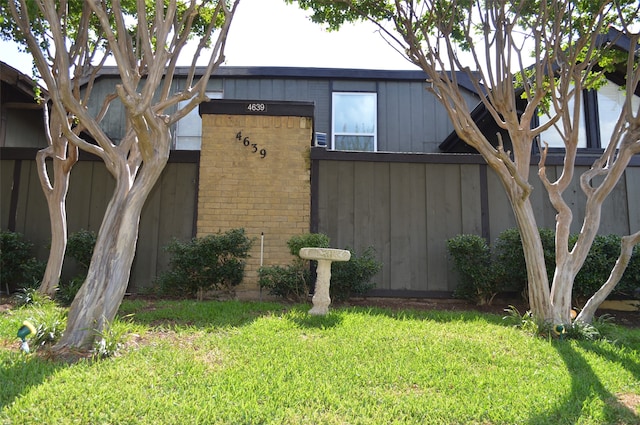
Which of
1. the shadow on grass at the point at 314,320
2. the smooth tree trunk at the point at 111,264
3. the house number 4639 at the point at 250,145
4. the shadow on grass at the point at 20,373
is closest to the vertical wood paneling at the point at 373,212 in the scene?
the house number 4639 at the point at 250,145

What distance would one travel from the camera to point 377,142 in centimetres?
1336

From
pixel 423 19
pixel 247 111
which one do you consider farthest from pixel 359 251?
pixel 423 19

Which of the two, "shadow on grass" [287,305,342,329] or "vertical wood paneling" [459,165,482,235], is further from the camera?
"vertical wood paneling" [459,165,482,235]

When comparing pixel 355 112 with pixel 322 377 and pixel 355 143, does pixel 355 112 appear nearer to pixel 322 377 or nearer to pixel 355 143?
pixel 355 143

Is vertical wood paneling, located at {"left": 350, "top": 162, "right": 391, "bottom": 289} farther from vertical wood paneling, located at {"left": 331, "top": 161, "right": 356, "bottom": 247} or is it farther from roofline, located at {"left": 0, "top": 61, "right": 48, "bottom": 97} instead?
roofline, located at {"left": 0, "top": 61, "right": 48, "bottom": 97}

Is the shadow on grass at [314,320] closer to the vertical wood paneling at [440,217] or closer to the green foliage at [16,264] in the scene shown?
the vertical wood paneling at [440,217]

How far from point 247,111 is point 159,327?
430cm

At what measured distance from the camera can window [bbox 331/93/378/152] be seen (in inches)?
526

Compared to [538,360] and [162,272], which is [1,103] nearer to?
[162,272]

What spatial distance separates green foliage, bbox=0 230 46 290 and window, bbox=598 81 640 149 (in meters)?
11.2

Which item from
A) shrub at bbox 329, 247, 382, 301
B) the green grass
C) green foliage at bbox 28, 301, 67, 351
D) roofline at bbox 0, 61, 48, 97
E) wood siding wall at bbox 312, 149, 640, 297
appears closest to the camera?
the green grass

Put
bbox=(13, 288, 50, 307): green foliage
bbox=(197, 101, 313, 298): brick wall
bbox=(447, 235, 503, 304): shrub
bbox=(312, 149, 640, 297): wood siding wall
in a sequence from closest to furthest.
Result: bbox=(13, 288, 50, 307): green foliage
bbox=(447, 235, 503, 304): shrub
bbox=(197, 101, 313, 298): brick wall
bbox=(312, 149, 640, 297): wood siding wall

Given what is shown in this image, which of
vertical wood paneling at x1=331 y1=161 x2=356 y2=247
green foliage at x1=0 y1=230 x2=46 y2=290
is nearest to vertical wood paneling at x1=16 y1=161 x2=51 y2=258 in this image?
green foliage at x1=0 y1=230 x2=46 y2=290

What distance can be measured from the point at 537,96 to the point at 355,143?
7.56 m
